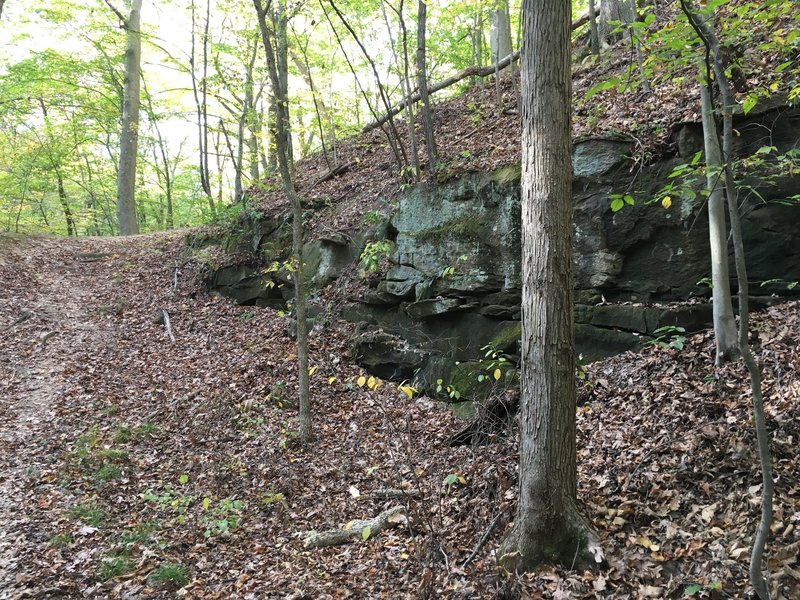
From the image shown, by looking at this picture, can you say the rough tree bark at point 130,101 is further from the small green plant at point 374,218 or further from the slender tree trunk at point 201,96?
the small green plant at point 374,218

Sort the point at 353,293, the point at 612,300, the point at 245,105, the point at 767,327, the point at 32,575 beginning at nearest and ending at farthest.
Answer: the point at 32,575, the point at 767,327, the point at 612,300, the point at 353,293, the point at 245,105

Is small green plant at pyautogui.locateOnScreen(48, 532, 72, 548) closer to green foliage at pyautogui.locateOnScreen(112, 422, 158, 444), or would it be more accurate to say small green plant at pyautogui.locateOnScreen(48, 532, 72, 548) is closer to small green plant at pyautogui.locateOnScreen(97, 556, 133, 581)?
small green plant at pyautogui.locateOnScreen(97, 556, 133, 581)

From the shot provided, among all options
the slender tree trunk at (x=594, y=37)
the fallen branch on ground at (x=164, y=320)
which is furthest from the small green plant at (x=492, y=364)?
the slender tree trunk at (x=594, y=37)

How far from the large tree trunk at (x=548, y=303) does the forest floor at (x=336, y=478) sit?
1.08ft

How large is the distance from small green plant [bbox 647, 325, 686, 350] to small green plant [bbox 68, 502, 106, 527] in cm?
716

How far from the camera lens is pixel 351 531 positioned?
554 centimetres

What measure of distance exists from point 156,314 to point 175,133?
16471mm

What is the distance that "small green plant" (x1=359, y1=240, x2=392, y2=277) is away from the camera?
9.55m

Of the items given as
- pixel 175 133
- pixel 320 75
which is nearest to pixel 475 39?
pixel 320 75

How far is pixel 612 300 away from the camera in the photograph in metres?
7.01

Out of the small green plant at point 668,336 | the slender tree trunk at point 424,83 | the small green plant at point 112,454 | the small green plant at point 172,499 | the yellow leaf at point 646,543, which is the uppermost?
the slender tree trunk at point 424,83

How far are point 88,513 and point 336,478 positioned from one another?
3034mm

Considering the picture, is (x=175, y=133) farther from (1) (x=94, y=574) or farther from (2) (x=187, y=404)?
(1) (x=94, y=574)

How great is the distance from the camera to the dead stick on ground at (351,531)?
549cm
